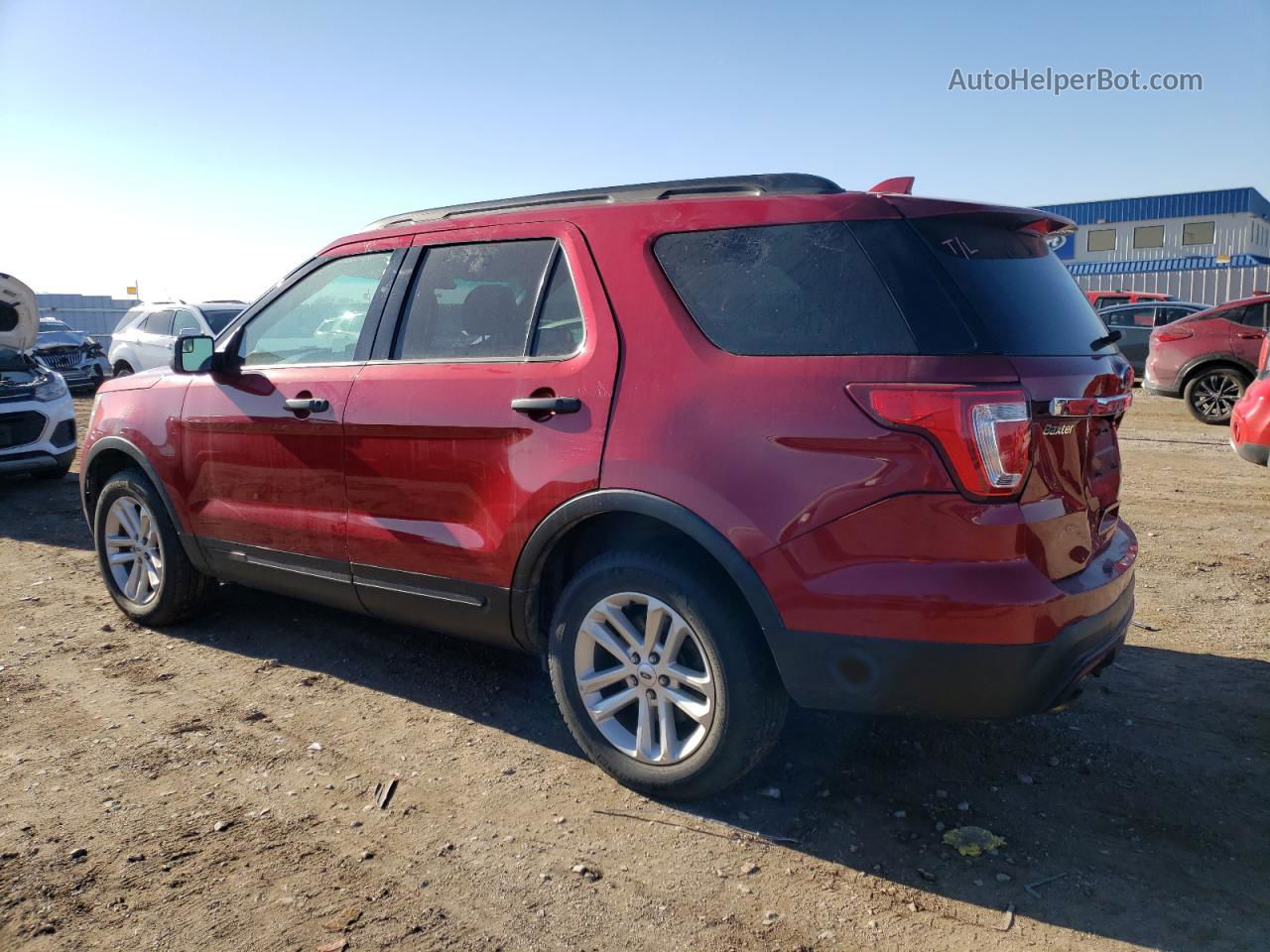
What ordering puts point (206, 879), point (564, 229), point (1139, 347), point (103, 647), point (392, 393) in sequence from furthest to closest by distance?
point (1139, 347)
point (103, 647)
point (392, 393)
point (564, 229)
point (206, 879)

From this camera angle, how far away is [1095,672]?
9.68 ft

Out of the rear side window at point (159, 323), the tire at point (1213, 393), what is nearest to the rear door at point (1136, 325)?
the tire at point (1213, 393)

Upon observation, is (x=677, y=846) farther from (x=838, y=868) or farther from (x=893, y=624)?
(x=893, y=624)

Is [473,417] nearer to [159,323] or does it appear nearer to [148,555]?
[148,555]

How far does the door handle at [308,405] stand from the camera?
392 cm

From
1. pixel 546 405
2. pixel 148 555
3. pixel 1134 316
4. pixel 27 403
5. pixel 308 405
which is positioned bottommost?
pixel 148 555

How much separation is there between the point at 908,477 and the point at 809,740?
142 centimetres

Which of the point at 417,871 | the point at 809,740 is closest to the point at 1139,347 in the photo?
the point at 809,740

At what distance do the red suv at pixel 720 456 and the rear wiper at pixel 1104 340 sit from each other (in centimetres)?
2

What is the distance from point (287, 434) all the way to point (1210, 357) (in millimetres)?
12571

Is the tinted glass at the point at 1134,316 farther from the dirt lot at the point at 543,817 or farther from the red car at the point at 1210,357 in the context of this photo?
the dirt lot at the point at 543,817

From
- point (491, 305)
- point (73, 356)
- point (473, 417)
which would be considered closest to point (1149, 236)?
point (73, 356)

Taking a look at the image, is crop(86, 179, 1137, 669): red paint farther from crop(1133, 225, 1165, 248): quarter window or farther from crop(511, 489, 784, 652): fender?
crop(1133, 225, 1165, 248): quarter window

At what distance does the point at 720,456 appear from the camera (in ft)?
9.37
